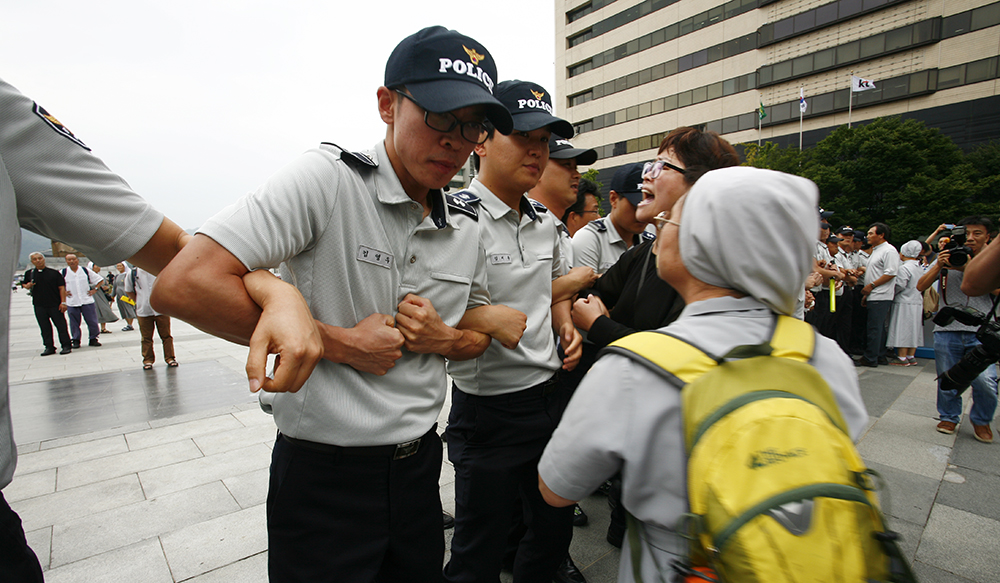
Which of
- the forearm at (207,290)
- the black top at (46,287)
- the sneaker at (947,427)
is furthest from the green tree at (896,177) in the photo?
the black top at (46,287)

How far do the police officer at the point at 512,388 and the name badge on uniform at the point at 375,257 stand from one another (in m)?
0.77

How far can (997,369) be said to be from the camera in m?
4.36

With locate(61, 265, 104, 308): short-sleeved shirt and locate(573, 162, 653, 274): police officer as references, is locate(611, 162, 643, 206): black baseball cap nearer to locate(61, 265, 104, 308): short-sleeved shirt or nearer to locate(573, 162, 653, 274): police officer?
locate(573, 162, 653, 274): police officer

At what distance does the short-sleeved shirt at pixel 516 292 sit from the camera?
Result: 207cm

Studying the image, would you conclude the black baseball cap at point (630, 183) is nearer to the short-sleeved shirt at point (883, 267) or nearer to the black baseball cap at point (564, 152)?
the black baseball cap at point (564, 152)

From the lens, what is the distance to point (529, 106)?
2223 millimetres

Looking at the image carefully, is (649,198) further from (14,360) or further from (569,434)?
(14,360)

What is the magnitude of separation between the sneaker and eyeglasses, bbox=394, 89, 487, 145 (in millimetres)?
5640

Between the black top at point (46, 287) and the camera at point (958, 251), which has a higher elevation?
the camera at point (958, 251)

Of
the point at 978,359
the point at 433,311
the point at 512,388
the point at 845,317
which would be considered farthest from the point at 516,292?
the point at 845,317

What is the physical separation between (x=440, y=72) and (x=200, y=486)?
359cm

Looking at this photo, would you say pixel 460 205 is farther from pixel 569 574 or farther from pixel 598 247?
pixel 569 574

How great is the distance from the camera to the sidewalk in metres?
2.63

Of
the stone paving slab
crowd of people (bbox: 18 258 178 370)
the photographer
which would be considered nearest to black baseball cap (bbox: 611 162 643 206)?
the stone paving slab
